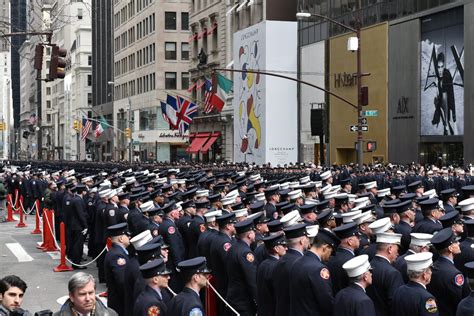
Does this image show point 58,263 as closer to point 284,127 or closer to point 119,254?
point 119,254

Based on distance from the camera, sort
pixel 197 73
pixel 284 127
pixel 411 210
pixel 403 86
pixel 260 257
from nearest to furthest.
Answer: pixel 260 257 < pixel 411 210 < pixel 403 86 < pixel 284 127 < pixel 197 73

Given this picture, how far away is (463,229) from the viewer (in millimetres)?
10594

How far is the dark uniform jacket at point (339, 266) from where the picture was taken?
28.6ft

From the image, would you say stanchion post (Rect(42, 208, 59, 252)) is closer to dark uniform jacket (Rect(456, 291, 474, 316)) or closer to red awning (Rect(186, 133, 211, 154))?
dark uniform jacket (Rect(456, 291, 474, 316))

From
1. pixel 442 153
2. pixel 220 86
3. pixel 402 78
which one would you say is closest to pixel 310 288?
pixel 442 153

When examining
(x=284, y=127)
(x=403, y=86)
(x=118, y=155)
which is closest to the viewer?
(x=403, y=86)

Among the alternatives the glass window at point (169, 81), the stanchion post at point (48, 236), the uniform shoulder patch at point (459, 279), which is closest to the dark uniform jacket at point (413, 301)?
the uniform shoulder patch at point (459, 279)

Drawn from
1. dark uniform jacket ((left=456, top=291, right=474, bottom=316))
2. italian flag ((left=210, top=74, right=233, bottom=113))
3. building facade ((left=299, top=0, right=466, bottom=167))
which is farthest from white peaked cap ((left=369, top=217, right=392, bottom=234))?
italian flag ((left=210, top=74, right=233, bottom=113))

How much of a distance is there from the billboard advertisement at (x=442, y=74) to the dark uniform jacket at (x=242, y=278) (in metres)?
31.8

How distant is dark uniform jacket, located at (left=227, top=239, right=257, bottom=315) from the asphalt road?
16.3 feet

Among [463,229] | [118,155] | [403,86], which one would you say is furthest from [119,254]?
[118,155]

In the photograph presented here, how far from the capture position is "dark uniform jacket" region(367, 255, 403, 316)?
8.01 metres

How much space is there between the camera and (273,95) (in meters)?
57.9

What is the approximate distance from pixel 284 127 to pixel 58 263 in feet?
132
